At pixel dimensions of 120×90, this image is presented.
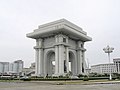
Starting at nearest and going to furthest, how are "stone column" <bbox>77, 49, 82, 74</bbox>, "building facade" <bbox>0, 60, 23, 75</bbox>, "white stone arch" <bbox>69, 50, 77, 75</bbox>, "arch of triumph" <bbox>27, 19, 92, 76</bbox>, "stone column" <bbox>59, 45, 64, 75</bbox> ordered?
"stone column" <bbox>59, 45, 64, 75</bbox> → "arch of triumph" <bbox>27, 19, 92, 76</bbox> → "stone column" <bbox>77, 49, 82, 74</bbox> → "white stone arch" <bbox>69, 50, 77, 75</bbox> → "building facade" <bbox>0, 60, 23, 75</bbox>

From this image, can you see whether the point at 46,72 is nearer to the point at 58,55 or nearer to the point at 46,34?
the point at 58,55

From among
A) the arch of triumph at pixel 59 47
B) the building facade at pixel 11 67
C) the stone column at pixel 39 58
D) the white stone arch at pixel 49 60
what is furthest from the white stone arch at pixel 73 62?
the building facade at pixel 11 67

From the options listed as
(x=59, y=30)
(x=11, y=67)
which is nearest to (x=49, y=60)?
(x=59, y=30)

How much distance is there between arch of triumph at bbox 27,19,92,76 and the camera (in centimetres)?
5496

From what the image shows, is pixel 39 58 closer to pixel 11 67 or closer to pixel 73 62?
pixel 73 62

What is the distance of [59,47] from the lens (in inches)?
2169

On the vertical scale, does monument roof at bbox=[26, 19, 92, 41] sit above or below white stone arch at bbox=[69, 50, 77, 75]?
above

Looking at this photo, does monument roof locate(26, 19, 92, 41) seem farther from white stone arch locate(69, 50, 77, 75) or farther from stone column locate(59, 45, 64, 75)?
white stone arch locate(69, 50, 77, 75)

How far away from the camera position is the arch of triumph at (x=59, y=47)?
55.0m

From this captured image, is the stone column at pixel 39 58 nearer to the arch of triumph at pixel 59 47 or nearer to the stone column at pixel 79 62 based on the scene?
the arch of triumph at pixel 59 47

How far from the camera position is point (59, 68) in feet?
178

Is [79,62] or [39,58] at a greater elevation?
[39,58]

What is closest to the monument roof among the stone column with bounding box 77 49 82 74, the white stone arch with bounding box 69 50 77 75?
the stone column with bounding box 77 49 82 74

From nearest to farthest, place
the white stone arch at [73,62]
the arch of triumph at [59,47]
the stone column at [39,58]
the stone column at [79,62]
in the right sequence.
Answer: the arch of triumph at [59,47] < the stone column at [39,58] < the stone column at [79,62] < the white stone arch at [73,62]
